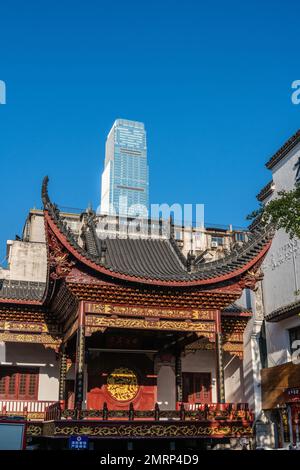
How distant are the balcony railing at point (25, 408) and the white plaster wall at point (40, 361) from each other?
3.77 ft

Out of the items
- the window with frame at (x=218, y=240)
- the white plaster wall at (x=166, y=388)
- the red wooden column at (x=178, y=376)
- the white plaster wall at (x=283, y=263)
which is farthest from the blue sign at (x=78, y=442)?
the window with frame at (x=218, y=240)

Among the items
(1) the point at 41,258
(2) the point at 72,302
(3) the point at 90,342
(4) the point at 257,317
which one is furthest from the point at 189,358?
(1) the point at 41,258

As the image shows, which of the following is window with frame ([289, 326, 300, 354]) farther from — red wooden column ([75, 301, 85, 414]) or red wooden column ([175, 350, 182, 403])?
red wooden column ([75, 301, 85, 414])

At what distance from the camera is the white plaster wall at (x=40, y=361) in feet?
69.4

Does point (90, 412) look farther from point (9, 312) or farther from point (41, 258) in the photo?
point (41, 258)

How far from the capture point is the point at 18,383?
2102 centimetres

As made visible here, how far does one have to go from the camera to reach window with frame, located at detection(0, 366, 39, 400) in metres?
20.8

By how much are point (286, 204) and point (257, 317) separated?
10.7 m

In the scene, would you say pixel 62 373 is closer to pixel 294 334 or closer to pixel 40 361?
pixel 40 361

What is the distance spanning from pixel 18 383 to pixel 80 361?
242 inches

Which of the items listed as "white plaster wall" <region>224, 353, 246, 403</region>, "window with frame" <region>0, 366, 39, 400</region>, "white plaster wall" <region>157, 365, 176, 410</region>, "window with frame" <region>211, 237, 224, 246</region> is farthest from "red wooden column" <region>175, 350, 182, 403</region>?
"window with frame" <region>211, 237, 224, 246</region>

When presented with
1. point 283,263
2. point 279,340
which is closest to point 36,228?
point 283,263

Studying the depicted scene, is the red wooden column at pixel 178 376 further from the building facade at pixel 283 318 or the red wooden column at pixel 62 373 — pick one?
the red wooden column at pixel 62 373

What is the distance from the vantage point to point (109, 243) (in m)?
21.2
